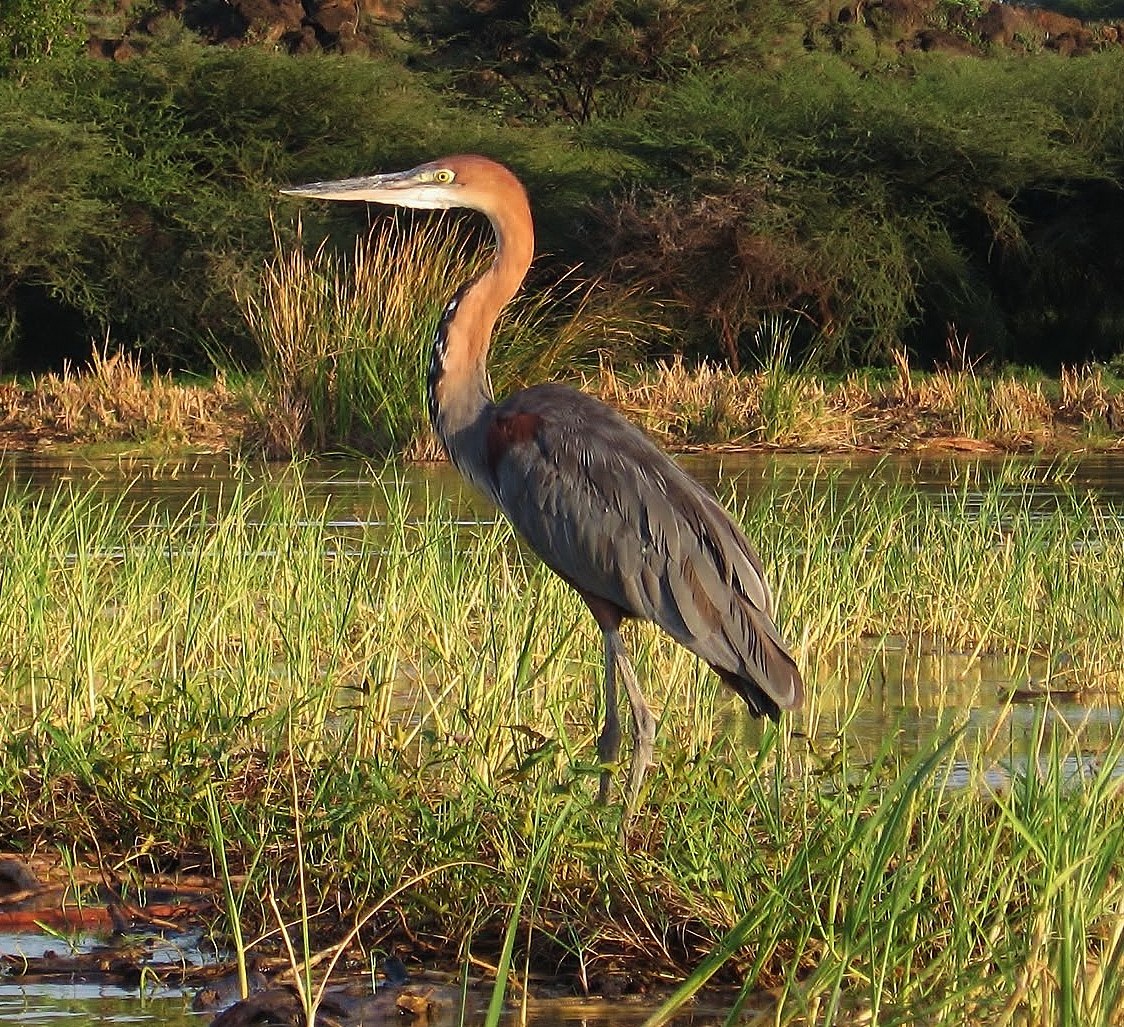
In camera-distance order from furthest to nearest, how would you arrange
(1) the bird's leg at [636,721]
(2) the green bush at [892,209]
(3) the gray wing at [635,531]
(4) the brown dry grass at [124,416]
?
(2) the green bush at [892,209] < (4) the brown dry grass at [124,416] < (1) the bird's leg at [636,721] < (3) the gray wing at [635,531]

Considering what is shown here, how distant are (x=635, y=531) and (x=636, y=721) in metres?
0.40

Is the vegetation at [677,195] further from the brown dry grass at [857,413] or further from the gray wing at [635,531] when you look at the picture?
the gray wing at [635,531]

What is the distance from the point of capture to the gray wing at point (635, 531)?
4277mm

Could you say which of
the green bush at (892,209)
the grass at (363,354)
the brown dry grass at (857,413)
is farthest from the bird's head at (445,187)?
the green bush at (892,209)

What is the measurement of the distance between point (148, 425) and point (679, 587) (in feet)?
38.6

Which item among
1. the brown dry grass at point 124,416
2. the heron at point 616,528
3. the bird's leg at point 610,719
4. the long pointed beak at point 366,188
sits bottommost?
the brown dry grass at point 124,416

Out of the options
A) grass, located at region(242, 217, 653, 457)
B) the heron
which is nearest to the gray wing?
the heron

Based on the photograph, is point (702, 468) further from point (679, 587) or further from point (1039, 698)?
point (679, 587)

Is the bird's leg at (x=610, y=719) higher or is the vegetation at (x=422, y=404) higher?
the bird's leg at (x=610, y=719)

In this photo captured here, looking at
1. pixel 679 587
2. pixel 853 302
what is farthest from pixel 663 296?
pixel 679 587

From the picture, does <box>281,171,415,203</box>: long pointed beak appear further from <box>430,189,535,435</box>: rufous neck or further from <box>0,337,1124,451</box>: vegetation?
<box>0,337,1124,451</box>: vegetation

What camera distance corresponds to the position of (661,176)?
25062mm

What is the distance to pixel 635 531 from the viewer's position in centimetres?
450

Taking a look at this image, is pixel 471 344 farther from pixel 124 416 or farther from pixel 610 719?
pixel 124 416
